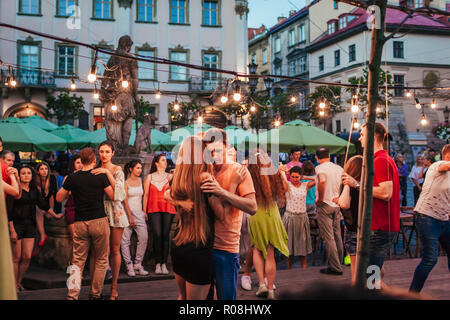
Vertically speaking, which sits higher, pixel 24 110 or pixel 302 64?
pixel 302 64

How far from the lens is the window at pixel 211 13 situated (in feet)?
106

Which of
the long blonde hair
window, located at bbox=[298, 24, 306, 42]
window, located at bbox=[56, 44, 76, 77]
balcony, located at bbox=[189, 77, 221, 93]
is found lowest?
the long blonde hair

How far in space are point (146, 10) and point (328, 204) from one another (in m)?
27.9

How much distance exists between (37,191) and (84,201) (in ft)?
4.42

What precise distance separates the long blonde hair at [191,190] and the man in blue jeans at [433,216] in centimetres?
282

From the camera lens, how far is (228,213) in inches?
122

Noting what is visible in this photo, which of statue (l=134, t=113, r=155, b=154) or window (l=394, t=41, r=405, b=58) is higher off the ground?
window (l=394, t=41, r=405, b=58)

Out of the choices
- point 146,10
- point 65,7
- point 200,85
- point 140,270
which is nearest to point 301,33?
point 200,85

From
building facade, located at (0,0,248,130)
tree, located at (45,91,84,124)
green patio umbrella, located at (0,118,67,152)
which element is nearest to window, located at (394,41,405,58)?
building facade, located at (0,0,248,130)

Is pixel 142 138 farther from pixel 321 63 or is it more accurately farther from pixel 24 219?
pixel 321 63

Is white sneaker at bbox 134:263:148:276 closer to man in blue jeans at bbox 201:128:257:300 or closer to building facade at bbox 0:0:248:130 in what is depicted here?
man in blue jeans at bbox 201:128:257:300

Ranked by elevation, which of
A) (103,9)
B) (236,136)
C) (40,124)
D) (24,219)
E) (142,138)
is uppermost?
(103,9)

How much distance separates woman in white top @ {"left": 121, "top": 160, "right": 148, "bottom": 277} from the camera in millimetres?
6688
